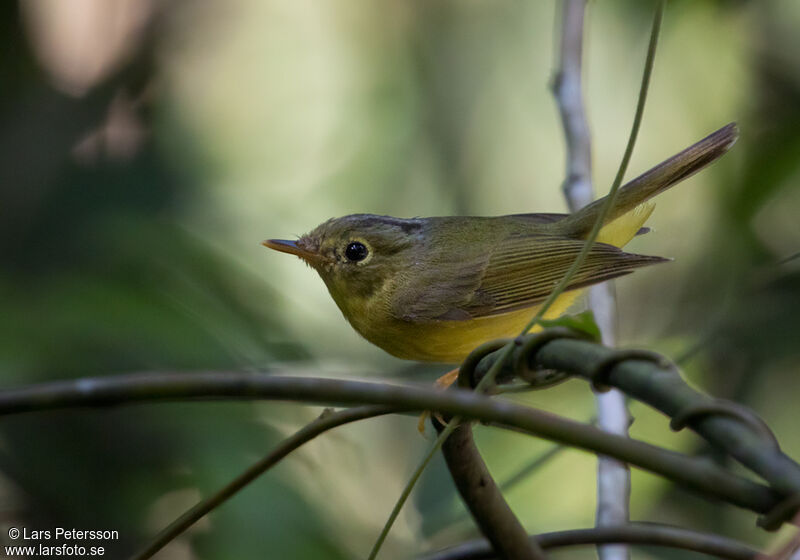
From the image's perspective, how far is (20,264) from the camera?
11.2 ft

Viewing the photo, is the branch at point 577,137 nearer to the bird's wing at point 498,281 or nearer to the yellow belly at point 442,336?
the bird's wing at point 498,281

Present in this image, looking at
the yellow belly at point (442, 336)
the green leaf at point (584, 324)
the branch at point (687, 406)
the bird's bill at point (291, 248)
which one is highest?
the bird's bill at point (291, 248)

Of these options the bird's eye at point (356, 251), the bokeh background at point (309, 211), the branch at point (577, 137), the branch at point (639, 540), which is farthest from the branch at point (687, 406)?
the bird's eye at point (356, 251)

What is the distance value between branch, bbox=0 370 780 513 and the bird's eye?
2.27 metres

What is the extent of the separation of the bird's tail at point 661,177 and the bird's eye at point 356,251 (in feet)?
2.54

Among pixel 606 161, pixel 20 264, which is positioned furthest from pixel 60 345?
pixel 606 161

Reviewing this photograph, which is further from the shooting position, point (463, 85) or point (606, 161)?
point (463, 85)

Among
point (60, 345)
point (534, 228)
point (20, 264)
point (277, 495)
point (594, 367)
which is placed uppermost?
point (20, 264)

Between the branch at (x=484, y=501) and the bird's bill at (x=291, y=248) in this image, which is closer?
the branch at (x=484, y=501)

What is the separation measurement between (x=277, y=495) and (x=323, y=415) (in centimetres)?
128

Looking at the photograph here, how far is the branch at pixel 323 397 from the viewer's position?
0.84m

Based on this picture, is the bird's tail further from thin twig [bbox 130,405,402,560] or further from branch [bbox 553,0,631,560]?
thin twig [bbox 130,405,402,560]

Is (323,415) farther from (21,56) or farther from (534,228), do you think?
(21,56)

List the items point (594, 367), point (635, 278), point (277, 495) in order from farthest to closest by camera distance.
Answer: point (635, 278) → point (277, 495) → point (594, 367)
